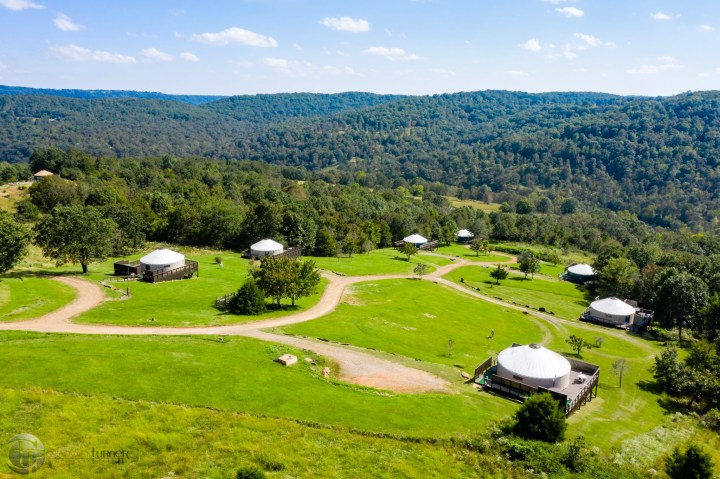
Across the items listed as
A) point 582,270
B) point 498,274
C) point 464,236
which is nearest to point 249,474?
point 498,274

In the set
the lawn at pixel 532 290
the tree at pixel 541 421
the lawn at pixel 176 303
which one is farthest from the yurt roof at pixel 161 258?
the tree at pixel 541 421

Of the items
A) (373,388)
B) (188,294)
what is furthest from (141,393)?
(188,294)

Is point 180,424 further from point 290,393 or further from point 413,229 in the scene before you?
point 413,229

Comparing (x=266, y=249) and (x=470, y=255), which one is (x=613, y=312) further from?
(x=266, y=249)

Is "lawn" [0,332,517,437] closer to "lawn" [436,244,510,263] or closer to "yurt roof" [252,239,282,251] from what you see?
"yurt roof" [252,239,282,251]

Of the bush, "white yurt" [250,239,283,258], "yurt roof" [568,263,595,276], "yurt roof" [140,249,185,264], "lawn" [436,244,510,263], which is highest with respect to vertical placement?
the bush

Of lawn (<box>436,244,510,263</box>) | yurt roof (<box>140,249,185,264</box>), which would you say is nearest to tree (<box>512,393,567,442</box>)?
yurt roof (<box>140,249,185,264</box>)
